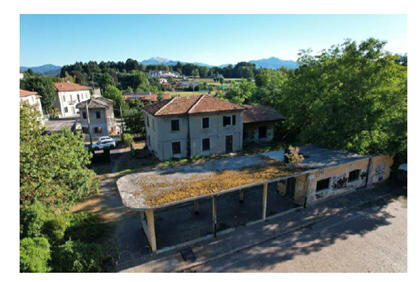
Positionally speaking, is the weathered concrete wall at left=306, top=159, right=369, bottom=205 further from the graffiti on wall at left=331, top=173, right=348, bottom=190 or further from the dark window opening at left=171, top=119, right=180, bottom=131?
the dark window opening at left=171, top=119, right=180, bottom=131

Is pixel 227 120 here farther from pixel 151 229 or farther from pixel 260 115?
pixel 151 229

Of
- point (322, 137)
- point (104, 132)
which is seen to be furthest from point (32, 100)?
point (322, 137)

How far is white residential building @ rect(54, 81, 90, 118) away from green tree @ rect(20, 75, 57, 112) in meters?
1.63

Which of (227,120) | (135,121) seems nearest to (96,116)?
(135,121)

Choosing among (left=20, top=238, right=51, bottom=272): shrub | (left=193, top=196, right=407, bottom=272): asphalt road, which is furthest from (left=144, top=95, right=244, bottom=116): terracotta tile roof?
(left=193, top=196, right=407, bottom=272): asphalt road

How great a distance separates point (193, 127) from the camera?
2503cm

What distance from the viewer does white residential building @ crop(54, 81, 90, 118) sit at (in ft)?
184

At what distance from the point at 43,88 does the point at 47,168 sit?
50.8 m

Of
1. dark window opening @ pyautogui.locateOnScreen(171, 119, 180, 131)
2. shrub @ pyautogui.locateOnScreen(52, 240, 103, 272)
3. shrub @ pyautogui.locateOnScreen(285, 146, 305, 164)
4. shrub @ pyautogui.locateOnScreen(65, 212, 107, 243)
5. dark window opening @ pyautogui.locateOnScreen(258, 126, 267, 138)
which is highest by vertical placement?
dark window opening @ pyautogui.locateOnScreen(171, 119, 180, 131)

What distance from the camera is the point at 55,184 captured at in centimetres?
1227

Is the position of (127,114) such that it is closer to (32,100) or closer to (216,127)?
(216,127)

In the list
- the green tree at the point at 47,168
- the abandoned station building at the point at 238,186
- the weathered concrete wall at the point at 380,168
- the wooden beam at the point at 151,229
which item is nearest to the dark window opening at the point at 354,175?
the abandoned station building at the point at 238,186

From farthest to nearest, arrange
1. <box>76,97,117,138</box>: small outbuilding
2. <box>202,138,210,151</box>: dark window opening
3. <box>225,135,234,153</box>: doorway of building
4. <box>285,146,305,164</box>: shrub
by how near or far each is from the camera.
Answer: <box>76,97,117,138</box>: small outbuilding → <box>225,135,234,153</box>: doorway of building → <box>202,138,210,151</box>: dark window opening → <box>285,146,305,164</box>: shrub

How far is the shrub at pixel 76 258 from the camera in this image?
987 cm
